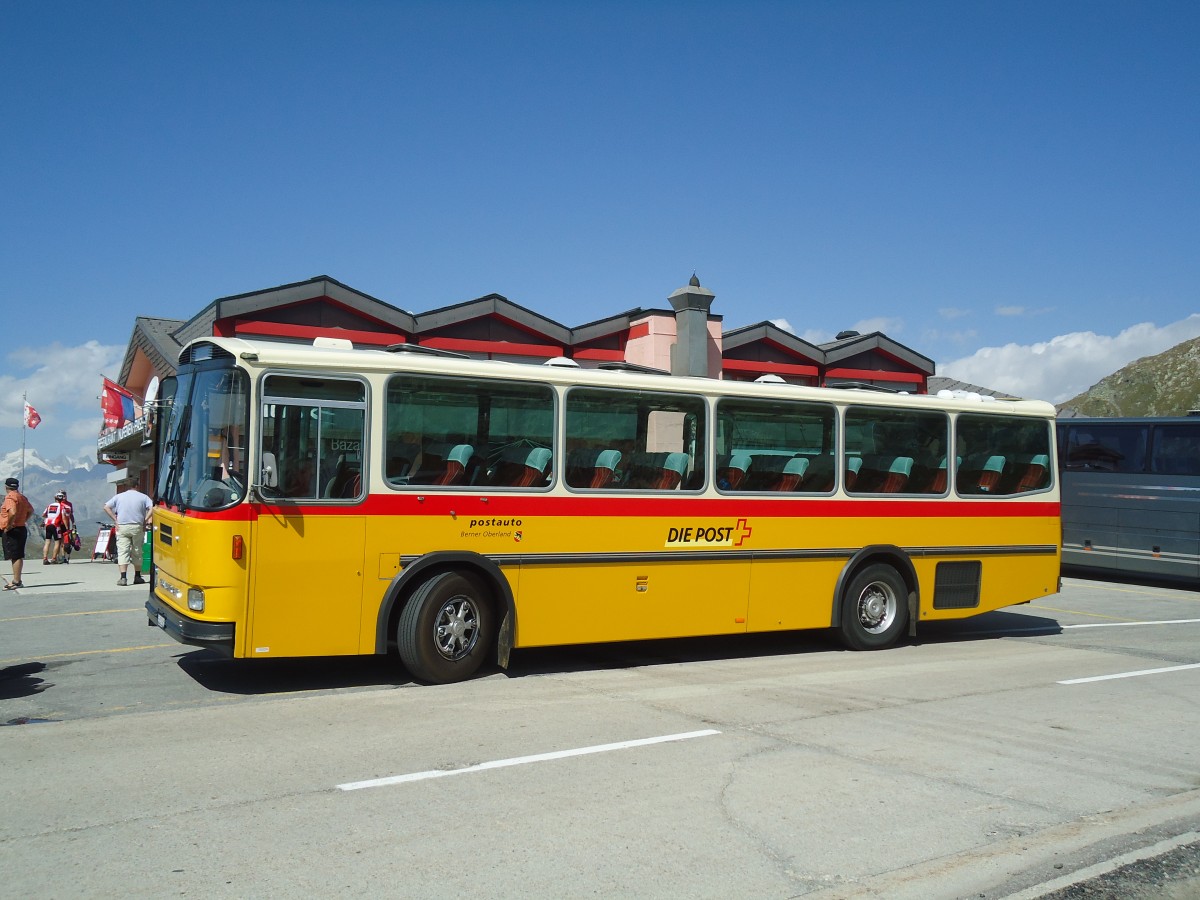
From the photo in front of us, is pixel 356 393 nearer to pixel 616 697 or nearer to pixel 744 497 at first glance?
pixel 616 697

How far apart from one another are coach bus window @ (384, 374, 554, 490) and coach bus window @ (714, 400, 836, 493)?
2.03 m

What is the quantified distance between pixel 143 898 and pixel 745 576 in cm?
720

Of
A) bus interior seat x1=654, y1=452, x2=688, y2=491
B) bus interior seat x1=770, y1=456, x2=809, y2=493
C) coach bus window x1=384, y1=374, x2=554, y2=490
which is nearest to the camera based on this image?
coach bus window x1=384, y1=374, x2=554, y2=490

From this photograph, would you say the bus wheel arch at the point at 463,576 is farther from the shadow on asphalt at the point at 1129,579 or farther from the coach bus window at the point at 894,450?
the shadow on asphalt at the point at 1129,579

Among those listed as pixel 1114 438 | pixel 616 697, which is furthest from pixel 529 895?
pixel 1114 438

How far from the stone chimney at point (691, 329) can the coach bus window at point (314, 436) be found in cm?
1698

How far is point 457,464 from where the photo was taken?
914cm

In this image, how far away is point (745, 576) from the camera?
1070 cm

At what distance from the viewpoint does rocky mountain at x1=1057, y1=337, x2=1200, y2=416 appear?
178375 millimetres

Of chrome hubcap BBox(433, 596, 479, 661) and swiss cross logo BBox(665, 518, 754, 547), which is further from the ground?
swiss cross logo BBox(665, 518, 754, 547)

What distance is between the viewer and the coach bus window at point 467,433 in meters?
8.86

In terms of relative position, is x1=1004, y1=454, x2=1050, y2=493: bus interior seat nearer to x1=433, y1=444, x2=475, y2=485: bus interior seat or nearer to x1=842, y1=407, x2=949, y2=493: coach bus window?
x1=842, y1=407, x2=949, y2=493: coach bus window

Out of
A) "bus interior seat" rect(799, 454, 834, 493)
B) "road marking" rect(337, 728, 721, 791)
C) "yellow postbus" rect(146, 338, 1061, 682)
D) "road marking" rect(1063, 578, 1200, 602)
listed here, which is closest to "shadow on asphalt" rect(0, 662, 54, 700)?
"yellow postbus" rect(146, 338, 1061, 682)

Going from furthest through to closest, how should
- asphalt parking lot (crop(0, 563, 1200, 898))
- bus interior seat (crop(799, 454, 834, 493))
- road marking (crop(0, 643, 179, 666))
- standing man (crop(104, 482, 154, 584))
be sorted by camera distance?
standing man (crop(104, 482, 154, 584))
bus interior seat (crop(799, 454, 834, 493))
road marking (crop(0, 643, 179, 666))
asphalt parking lot (crop(0, 563, 1200, 898))
